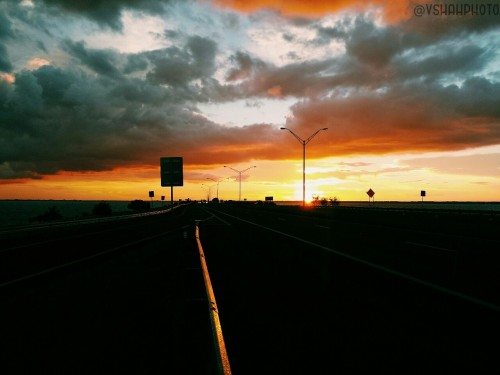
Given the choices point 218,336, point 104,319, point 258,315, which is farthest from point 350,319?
point 104,319

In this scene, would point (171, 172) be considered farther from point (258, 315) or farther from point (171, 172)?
point (258, 315)

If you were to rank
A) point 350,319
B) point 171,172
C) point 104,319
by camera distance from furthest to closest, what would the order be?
1. point 171,172
2. point 104,319
3. point 350,319

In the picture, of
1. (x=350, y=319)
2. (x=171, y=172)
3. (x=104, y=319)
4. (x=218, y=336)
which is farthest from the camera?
(x=171, y=172)

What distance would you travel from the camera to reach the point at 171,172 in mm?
70875

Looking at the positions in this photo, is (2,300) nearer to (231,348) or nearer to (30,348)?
(30,348)

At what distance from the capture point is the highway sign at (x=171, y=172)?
7082cm

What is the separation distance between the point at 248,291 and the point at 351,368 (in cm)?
435

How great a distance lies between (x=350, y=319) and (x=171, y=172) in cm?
6584

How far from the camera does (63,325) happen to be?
6.61 metres

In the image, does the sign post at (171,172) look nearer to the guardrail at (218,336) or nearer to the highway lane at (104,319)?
the highway lane at (104,319)

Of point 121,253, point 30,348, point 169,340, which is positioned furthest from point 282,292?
point 121,253

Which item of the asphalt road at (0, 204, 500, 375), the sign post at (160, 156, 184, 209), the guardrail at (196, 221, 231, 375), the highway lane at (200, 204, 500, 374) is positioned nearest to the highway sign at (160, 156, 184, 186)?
the sign post at (160, 156, 184, 209)

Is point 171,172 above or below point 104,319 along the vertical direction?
above

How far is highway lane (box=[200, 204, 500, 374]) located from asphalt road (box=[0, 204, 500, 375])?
2 cm
